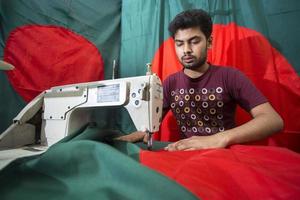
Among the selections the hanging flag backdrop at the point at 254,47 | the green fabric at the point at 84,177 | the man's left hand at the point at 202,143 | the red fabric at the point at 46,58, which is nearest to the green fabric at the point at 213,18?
the hanging flag backdrop at the point at 254,47

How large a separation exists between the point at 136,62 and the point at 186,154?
1.22 m

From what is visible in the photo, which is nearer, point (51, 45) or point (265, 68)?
point (265, 68)

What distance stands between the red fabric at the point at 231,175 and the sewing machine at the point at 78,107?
→ 29cm

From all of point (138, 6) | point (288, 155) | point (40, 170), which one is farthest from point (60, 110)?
point (138, 6)

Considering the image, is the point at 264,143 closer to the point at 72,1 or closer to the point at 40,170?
the point at 40,170

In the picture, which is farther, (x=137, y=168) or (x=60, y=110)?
(x=60, y=110)

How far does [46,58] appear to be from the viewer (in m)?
1.56

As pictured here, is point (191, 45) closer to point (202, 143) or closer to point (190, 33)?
point (190, 33)

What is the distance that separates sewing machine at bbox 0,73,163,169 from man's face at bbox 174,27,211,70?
13.4 inches

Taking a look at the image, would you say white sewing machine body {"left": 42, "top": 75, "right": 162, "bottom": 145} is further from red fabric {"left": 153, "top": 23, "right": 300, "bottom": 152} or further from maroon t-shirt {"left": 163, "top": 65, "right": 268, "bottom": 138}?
red fabric {"left": 153, "top": 23, "right": 300, "bottom": 152}

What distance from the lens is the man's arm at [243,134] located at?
82 cm

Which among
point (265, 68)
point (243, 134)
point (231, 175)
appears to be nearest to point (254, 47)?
point (265, 68)

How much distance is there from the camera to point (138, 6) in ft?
6.05

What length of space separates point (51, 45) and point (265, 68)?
132 cm
